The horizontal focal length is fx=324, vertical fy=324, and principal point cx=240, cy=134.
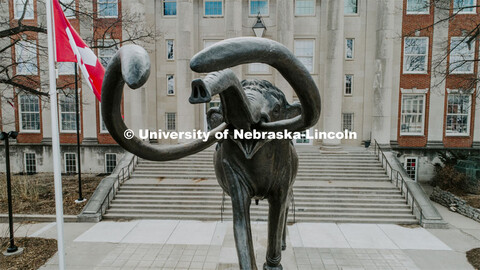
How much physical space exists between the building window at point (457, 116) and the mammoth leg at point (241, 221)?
23713mm

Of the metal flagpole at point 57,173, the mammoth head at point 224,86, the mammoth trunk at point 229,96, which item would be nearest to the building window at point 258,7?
the metal flagpole at point 57,173

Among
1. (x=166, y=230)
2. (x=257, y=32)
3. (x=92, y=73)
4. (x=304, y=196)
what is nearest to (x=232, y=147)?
(x=92, y=73)

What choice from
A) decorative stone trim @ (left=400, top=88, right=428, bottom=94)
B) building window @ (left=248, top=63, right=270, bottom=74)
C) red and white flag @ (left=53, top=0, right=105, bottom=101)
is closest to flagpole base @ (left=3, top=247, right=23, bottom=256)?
red and white flag @ (left=53, top=0, right=105, bottom=101)

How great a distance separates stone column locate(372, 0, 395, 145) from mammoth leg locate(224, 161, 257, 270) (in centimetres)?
1915

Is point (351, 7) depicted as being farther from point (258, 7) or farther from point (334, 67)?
point (258, 7)

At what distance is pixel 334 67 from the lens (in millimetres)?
20203

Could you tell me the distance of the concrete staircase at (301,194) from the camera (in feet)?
45.6

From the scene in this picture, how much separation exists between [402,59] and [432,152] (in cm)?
671

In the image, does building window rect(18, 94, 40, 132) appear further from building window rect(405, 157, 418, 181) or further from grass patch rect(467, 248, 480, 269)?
building window rect(405, 157, 418, 181)

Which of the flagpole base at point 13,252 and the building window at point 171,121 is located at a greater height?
the building window at point 171,121

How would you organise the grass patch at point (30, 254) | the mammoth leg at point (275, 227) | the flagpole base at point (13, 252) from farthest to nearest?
the flagpole base at point (13, 252) → the grass patch at point (30, 254) → the mammoth leg at point (275, 227)

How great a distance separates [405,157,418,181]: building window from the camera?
877 inches

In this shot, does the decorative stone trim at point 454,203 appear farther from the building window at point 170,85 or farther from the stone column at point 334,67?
the building window at point 170,85

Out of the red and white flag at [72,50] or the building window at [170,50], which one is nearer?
the red and white flag at [72,50]
